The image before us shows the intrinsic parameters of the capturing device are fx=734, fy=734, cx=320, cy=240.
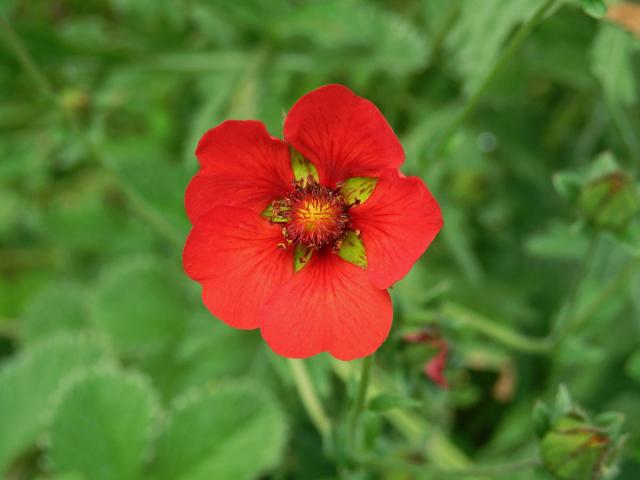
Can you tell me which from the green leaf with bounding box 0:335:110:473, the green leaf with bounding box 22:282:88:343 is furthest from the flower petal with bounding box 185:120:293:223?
the green leaf with bounding box 22:282:88:343

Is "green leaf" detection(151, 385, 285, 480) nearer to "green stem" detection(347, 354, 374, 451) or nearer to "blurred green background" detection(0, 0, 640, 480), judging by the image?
"blurred green background" detection(0, 0, 640, 480)

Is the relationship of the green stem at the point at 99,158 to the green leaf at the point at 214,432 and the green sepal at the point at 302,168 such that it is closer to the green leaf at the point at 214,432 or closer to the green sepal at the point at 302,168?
the green leaf at the point at 214,432

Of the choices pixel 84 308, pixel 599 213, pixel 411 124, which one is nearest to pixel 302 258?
pixel 599 213

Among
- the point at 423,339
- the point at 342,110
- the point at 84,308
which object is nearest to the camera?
the point at 342,110

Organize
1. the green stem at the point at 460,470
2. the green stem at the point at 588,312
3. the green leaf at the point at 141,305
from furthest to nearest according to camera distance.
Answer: the green leaf at the point at 141,305 → the green stem at the point at 588,312 → the green stem at the point at 460,470

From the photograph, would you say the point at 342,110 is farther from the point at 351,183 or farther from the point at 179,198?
the point at 179,198

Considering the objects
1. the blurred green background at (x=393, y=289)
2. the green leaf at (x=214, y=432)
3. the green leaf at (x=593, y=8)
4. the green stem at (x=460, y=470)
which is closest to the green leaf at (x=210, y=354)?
the blurred green background at (x=393, y=289)
